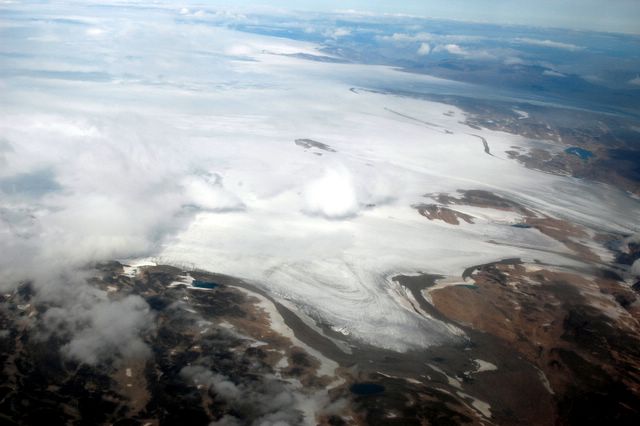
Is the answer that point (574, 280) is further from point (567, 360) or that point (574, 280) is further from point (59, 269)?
point (59, 269)

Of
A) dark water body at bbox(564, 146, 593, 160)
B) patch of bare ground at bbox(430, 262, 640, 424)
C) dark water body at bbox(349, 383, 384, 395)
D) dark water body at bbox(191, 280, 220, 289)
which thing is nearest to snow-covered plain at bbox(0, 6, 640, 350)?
dark water body at bbox(191, 280, 220, 289)

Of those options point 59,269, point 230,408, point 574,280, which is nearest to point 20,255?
point 59,269

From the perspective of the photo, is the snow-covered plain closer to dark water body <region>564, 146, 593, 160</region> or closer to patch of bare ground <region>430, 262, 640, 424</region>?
patch of bare ground <region>430, 262, 640, 424</region>

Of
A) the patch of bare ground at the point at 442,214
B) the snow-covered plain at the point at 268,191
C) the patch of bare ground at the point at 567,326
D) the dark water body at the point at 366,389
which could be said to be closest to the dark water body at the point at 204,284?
the snow-covered plain at the point at 268,191

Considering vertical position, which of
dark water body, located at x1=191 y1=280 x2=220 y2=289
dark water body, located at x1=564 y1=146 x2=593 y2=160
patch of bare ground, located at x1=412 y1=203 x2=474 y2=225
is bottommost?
dark water body, located at x1=191 y1=280 x2=220 y2=289

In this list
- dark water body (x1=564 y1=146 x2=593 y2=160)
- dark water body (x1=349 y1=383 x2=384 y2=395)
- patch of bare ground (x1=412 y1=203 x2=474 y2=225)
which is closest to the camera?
dark water body (x1=349 y1=383 x2=384 y2=395)

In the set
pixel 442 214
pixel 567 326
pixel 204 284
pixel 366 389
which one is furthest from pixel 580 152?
pixel 204 284
